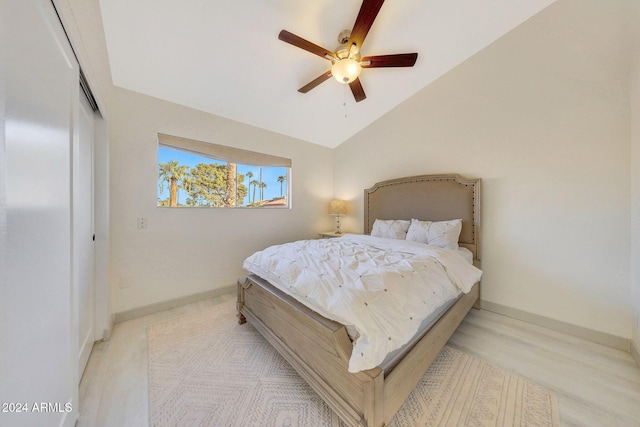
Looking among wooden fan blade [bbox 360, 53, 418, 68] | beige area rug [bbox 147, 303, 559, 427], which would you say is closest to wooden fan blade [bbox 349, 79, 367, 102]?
wooden fan blade [bbox 360, 53, 418, 68]

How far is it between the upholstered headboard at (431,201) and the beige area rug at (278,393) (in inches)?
54.2

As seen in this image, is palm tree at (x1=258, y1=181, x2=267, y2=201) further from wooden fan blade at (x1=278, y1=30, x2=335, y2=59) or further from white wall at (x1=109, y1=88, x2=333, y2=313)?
wooden fan blade at (x1=278, y1=30, x2=335, y2=59)

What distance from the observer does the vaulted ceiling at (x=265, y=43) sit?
1.75 metres

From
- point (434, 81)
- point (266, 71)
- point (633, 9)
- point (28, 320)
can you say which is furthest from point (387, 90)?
point (28, 320)

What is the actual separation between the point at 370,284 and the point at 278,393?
35.2 inches

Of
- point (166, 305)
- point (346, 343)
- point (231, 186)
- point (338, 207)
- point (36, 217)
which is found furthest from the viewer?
point (338, 207)

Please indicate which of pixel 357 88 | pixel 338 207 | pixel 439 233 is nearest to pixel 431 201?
pixel 439 233

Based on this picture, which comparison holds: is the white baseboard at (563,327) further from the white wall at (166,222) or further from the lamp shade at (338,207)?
the white wall at (166,222)

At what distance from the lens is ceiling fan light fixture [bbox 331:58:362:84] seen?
6.02 feet

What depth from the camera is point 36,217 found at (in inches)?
29.6

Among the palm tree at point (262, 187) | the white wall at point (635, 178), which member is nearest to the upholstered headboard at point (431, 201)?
the white wall at point (635, 178)

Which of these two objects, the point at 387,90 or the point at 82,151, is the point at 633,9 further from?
the point at 82,151

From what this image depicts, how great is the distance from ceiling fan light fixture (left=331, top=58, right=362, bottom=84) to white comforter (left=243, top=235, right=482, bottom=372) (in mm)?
1552

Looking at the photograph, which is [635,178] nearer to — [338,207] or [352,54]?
[352,54]
